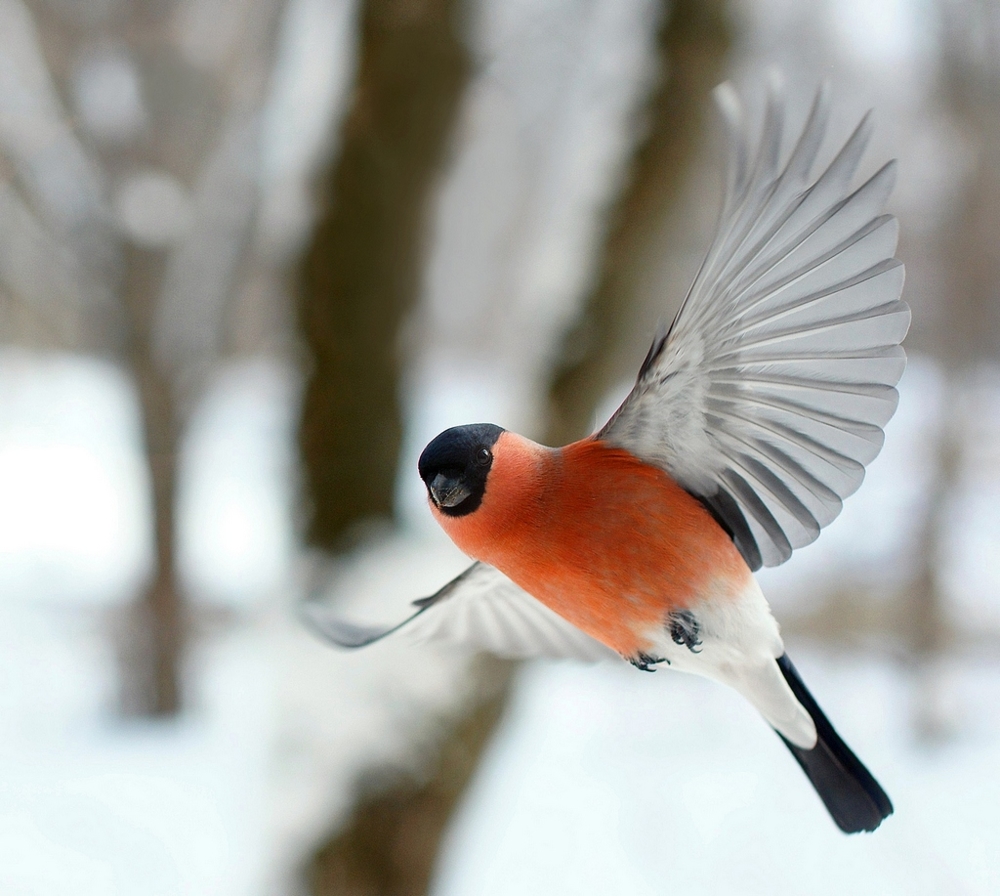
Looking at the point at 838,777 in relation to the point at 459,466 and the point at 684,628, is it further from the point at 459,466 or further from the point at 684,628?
the point at 459,466

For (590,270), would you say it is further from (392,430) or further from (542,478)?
(542,478)

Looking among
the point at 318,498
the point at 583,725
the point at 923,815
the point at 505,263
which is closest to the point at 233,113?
the point at 505,263

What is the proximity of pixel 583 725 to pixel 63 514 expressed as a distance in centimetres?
211

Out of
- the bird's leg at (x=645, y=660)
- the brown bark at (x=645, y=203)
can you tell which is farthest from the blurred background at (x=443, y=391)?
the bird's leg at (x=645, y=660)

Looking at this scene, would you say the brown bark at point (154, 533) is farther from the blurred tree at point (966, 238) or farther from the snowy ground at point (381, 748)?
the blurred tree at point (966, 238)

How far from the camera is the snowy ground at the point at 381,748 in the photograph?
177 centimetres

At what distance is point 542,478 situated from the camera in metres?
0.55

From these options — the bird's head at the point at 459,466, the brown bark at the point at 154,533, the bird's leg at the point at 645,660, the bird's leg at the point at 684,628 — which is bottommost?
the brown bark at the point at 154,533

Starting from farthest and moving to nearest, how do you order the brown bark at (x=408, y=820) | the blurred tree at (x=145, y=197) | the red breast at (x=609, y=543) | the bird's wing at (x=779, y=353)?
the blurred tree at (x=145, y=197)
the brown bark at (x=408, y=820)
the red breast at (x=609, y=543)
the bird's wing at (x=779, y=353)

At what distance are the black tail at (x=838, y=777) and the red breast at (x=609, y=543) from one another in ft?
0.36

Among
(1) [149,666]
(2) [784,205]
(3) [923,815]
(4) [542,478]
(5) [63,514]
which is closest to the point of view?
(2) [784,205]

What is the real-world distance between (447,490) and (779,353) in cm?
18

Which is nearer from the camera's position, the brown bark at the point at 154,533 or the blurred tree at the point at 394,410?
the blurred tree at the point at 394,410

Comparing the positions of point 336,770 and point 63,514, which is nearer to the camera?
point 336,770
